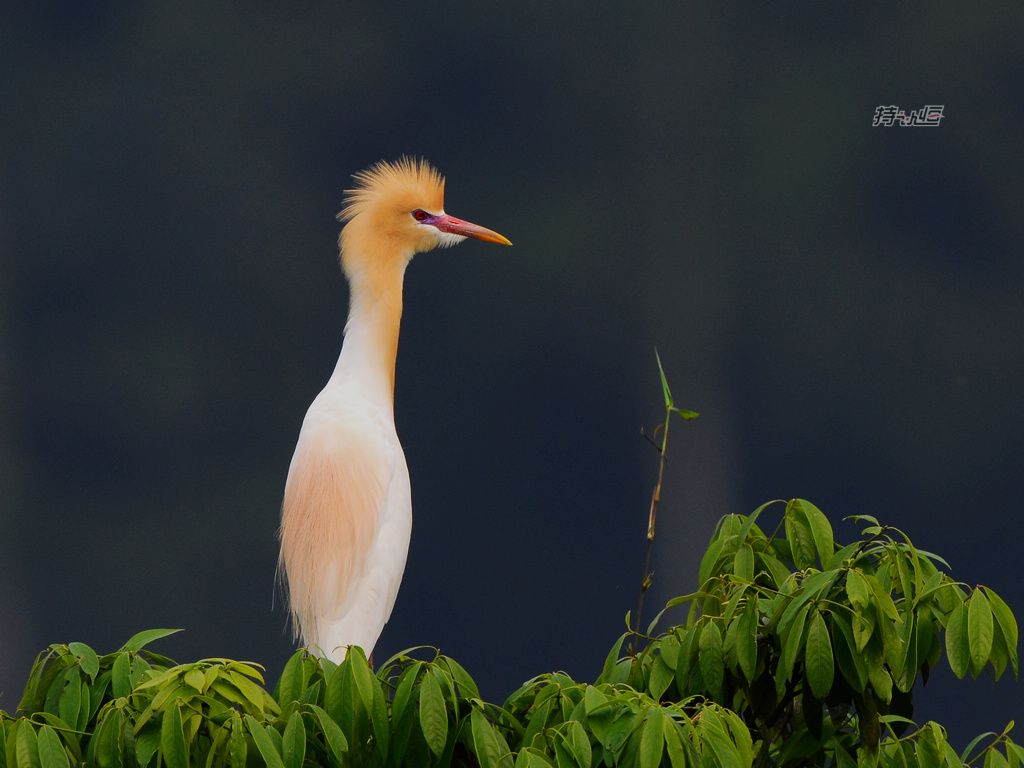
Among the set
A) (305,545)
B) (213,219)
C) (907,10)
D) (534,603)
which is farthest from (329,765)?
(907,10)

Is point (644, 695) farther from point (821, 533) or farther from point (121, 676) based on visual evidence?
point (121, 676)

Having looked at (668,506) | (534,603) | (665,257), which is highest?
(665,257)

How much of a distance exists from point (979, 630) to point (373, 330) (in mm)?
1091

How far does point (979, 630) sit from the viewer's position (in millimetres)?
1052

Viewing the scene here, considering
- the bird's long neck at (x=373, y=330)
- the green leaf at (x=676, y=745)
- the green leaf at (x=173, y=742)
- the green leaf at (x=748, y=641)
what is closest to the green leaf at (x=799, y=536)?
the green leaf at (x=748, y=641)

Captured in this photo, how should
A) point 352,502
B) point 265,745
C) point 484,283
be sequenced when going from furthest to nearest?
point 484,283, point 352,502, point 265,745

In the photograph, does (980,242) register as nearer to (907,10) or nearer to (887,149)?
(887,149)

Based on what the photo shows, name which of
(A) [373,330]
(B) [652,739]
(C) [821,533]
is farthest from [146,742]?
(A) [373,330]

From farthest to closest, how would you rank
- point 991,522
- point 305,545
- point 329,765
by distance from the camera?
point 991,522 → point 305,545 → point 329,765

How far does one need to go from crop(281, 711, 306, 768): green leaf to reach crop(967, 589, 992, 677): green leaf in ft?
1.65

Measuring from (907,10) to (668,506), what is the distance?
1.37m

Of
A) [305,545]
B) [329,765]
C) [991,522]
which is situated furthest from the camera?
[991,522]

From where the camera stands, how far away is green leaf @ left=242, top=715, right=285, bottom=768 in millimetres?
917

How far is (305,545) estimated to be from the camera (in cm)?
182
